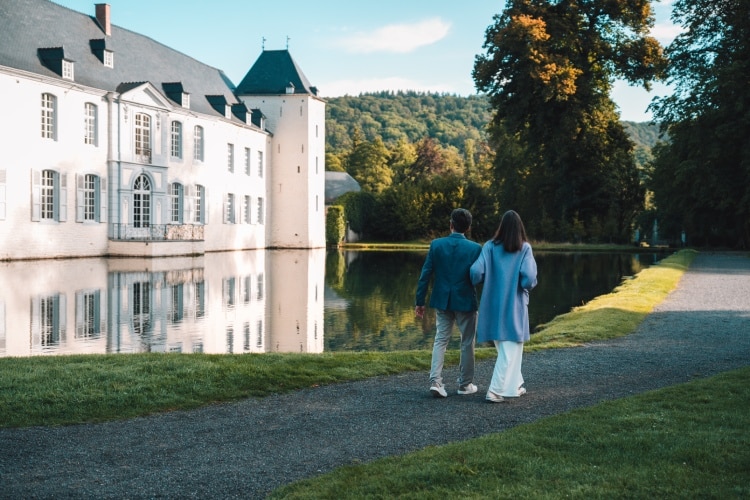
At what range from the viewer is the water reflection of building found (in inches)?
425

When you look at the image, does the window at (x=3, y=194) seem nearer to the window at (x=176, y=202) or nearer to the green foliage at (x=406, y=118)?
the window at (x=176, y=202)

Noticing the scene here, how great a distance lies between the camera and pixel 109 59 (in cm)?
3344

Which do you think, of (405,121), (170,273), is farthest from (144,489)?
(405,121)

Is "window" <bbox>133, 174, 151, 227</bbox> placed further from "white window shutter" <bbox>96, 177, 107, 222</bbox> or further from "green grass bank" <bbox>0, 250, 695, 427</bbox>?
"green grass bank" <bbox>0, 250, 695, 427</bbox>

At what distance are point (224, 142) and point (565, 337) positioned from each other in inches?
1346

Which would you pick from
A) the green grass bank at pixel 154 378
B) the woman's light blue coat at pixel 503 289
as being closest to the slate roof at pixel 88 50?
the green grass bank at pixel 154 378

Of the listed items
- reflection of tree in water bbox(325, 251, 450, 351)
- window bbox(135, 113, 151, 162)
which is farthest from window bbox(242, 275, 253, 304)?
window bbox(135, 113, 151, 162)

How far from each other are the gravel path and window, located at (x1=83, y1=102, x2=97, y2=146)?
2630 cm

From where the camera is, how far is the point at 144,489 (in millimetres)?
4273

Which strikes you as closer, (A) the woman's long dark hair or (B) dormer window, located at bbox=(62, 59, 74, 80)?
(A) the woman's long dark hair

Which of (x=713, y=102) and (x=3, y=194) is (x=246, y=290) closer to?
(x=3, y=194)

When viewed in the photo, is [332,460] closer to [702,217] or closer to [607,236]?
[702,217]

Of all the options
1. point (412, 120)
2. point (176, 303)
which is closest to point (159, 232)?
point (176, 303)

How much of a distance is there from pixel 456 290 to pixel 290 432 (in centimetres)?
212
